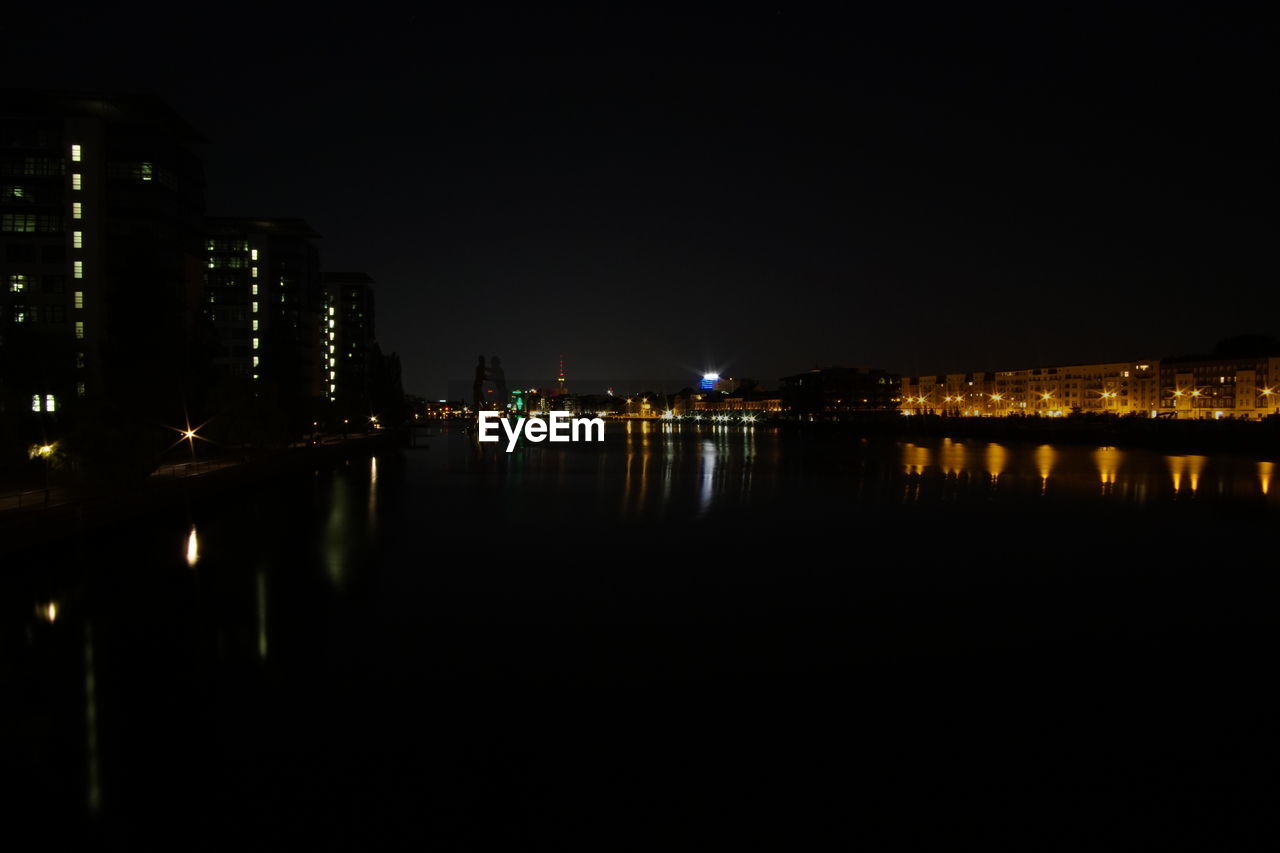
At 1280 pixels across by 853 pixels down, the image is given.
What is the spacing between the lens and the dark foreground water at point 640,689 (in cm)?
618

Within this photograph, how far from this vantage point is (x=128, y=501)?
19188 millimetres

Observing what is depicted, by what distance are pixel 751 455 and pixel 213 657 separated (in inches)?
1895

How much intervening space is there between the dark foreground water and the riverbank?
1.48 feet

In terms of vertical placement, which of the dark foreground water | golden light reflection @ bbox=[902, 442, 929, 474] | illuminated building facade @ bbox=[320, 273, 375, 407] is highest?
illuminated building facade @ bbox=[320, 273, 375, 407]

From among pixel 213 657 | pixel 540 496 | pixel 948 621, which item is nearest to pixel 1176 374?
pixel 540 496

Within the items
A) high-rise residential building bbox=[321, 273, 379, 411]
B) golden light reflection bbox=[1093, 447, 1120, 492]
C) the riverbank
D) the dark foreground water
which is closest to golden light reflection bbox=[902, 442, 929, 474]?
golden light reflection bbox=[1093, 447, 1120, 492]

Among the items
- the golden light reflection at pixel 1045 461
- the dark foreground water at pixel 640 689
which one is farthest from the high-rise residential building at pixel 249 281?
the dark foreground water at pixel 640 689

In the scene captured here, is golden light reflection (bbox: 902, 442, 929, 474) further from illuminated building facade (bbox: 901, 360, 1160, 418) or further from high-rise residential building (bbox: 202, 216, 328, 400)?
illuminated building facade (bbox: 901, 360, 1160, 418)

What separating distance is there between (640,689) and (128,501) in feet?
51.4

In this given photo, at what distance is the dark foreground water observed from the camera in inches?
243

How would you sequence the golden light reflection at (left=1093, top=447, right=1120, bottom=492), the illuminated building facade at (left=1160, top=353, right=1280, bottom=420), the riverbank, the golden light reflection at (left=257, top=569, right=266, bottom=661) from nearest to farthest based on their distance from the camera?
the golden light reflection at (left=257, top=569, right=266, bottom=661), the riverbank, the golden light reflection at (left=1093, top=447, right=1120, bottom=492), the illuminated building facade at (left=1160, top=353, right=1280, bottom=420)

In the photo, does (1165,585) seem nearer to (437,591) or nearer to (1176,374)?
(437,591)

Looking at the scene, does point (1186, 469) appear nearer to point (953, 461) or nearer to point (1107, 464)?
point (1107, 464)

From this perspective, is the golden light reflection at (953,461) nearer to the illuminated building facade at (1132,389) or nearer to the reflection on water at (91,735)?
the reflection on water at (91,735)
